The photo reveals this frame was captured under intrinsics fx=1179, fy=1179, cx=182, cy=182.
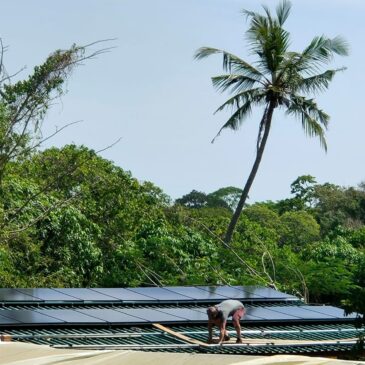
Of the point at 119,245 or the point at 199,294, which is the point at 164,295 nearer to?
the point at 199,294

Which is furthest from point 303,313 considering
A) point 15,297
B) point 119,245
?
point 119,245

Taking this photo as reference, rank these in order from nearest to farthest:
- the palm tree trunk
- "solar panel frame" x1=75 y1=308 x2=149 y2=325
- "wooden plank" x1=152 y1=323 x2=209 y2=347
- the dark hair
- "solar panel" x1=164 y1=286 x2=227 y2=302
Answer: "wooden plank" x1=152 y1=323 x2=209 y2=347 < the dark hair < "solar panel frame" x1=75 y1=308 x2=149 y2=325 < "solar panel" x1=164 y1=286 x2=227 y2=302 < the palm tree trunk

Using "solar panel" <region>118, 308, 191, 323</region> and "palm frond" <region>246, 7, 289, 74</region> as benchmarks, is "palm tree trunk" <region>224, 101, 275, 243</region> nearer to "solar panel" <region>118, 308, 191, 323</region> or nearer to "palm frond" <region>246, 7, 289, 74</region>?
"palm frond" <region>246, 7, 289, 74</region>

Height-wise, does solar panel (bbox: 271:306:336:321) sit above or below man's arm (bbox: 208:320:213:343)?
above

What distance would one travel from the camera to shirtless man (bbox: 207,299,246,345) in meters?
16.8

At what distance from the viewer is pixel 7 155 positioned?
962 inches

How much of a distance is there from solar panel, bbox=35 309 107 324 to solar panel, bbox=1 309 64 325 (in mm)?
158

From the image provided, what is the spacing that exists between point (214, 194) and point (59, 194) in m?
42.8

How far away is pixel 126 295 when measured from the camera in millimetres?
20438

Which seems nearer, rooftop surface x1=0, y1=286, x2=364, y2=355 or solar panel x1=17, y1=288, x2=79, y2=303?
rooftop surface x1=0, y1=286, x2=364, y2=355

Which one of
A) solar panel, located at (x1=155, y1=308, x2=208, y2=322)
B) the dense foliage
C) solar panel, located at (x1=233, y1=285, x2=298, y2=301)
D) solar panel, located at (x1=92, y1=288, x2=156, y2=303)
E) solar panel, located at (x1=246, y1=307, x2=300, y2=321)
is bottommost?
solar panel, located at (x1=155, y1=308, x2=208, y2=322)

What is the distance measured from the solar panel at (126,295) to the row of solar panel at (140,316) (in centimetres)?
73

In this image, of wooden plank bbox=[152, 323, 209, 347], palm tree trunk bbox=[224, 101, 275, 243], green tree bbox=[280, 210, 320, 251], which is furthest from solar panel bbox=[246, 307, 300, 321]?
green tree bbox=[280, 210, 320, 251]

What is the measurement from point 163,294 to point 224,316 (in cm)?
394
